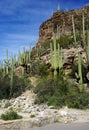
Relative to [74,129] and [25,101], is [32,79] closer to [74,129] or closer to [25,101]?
[25,101]

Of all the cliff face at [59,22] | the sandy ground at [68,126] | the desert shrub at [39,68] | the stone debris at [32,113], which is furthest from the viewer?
the cliff face at [59,22]

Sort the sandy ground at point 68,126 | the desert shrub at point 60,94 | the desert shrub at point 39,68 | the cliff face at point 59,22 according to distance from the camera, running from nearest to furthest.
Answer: the sandy ground at point 68,126 < the desert shrub at point 60,94 < the desert shrub at point 39,68 < the cliff face at point 59,22

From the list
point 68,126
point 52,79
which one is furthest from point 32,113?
point 52,79

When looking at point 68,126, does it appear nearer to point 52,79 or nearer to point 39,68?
point 52,79

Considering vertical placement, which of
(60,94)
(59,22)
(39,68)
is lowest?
(60,94)

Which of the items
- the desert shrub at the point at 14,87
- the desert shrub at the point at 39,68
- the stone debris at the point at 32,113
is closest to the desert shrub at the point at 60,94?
the stone debris at the point at 32,113

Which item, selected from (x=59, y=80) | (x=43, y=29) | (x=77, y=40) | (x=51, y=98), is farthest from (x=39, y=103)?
(x=43, y=29)

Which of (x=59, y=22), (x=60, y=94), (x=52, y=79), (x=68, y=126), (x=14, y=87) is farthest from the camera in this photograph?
(x=59, y=22)

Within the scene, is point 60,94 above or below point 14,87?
below

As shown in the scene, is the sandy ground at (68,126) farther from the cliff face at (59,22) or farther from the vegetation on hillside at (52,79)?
the cliff face at (59,22)

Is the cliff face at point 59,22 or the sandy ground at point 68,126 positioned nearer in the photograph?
the sandy ground at point 68,126

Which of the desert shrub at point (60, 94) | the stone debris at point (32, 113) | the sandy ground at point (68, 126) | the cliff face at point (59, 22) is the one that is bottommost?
the sandy ground at point (68, 126)

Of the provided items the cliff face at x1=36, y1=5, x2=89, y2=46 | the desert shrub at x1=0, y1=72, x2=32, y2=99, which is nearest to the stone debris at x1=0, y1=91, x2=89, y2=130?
the desert shrub at x1=0, y1=72, x2=32, y2=99

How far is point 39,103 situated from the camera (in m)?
22.5
